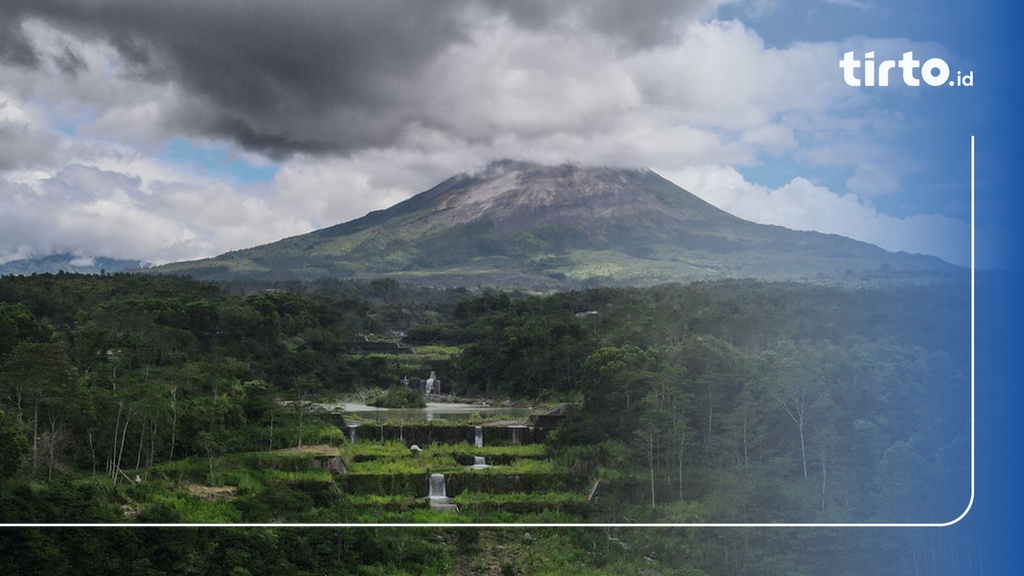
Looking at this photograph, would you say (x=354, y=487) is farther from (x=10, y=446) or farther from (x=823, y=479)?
(x=823, y=479)

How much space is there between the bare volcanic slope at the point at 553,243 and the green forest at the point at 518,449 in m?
0.41

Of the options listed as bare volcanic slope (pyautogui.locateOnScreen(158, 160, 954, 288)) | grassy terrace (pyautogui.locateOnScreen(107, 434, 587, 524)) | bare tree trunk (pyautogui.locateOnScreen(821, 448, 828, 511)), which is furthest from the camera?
grassy terrace (pyautogui.locateOnScreen(107, 434, 587, 524))

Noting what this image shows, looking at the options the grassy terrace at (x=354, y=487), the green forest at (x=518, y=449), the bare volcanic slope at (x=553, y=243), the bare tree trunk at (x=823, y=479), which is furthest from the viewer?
the grassy terrace at (x=354, y=487)

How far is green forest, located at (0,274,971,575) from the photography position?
426cm

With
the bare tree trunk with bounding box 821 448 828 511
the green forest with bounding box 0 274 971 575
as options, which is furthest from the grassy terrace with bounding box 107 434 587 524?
the bare tree trunk with bounding box 821 448 828 511

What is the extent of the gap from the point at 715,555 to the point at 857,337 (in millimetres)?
2504

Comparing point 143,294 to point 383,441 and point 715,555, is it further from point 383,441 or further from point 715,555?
point 715,555

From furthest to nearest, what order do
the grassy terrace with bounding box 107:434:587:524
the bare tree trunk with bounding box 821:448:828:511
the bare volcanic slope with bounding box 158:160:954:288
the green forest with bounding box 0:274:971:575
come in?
the grassy terrace with bounding box 107:434:587:524 < the bare volcanic slope with bounding box 158:160:954:288 < the bare tree trunk with bounding box 821:448:828:511 < the green forest with bounding box 0:274:971:575

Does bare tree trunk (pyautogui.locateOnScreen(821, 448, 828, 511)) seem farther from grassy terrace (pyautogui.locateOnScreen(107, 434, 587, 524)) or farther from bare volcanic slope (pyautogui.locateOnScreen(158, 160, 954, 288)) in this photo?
grassy terrace (pyautogui.locateOnScreen(107, 434, 587, 524))

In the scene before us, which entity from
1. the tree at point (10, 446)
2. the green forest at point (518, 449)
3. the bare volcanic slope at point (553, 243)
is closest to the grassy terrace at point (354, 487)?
the green forest at point (518, 449)

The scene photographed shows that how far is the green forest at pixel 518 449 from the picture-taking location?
4.26 metres

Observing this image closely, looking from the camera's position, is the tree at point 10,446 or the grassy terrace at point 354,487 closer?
the tree at point 10,446

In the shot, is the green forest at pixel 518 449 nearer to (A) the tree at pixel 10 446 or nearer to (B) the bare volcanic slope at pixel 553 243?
(A) the tree at pixel 10 446

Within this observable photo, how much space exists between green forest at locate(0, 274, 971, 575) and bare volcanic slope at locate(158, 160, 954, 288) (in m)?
0.41
